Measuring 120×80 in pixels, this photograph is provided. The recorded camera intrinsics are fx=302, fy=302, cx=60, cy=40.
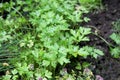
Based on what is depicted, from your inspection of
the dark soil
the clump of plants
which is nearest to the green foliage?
the dark soil

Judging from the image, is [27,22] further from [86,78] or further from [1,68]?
[86,78]

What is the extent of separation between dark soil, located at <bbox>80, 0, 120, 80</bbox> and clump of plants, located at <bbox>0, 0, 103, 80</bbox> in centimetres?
10

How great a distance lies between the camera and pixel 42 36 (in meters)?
2.84

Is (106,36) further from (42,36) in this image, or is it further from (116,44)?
(42,36)

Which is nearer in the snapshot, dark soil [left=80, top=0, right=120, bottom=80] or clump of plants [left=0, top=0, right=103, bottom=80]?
clump of plants [left=0, top=0, right=103, bottom=80]

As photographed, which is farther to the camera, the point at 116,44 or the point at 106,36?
the point at 106,36

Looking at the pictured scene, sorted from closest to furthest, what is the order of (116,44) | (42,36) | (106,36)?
(42,36) → (116,44) → (106,36)

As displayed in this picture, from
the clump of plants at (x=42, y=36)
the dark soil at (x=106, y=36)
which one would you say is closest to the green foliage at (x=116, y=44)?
the dark soil at (x=106, y=36)

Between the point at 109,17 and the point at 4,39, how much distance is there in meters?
1.22

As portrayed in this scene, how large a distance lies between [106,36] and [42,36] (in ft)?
2.33

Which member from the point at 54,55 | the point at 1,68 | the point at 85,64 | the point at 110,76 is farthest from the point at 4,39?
the point at 110,76

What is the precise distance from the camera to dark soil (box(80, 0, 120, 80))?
2797 millimetres

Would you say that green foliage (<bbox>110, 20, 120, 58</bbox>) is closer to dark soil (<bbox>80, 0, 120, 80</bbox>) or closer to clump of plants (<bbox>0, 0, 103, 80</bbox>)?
dark soil (<bbox>80, 0, 120, 80</bbox>)

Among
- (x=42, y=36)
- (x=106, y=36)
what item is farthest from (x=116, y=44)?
(x=42, y=36)
